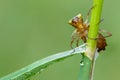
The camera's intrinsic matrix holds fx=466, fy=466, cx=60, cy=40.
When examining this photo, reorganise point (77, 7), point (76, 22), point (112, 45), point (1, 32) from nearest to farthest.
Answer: point (76, 22) < point (112, 45) < point (77, 7) < point (1, 32)

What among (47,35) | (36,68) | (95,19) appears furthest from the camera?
(47,35)

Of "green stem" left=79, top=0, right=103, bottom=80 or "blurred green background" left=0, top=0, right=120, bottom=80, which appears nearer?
"green stem" left=79, top=0, right=103, bottom=80

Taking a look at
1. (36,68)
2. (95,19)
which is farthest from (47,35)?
(95,19)

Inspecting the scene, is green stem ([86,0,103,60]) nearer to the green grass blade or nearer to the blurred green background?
the green grass blade

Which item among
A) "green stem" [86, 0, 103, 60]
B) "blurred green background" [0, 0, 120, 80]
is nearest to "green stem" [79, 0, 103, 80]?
"green stem" [86, 0, 103, 60]

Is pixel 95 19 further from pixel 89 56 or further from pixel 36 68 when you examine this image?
pixel 36 68

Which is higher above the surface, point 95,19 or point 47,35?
point 47,35

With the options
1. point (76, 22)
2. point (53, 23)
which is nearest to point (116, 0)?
point (53, 23)

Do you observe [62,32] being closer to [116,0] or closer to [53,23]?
[53,23]
